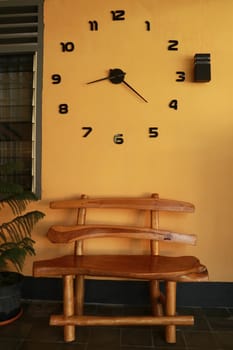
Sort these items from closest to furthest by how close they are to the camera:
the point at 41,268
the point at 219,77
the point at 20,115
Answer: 1. the point at 41,268
2. the point at 219,77
3. the point at 20,115

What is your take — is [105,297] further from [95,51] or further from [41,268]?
[95,51]

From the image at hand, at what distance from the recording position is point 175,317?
1.43 meters

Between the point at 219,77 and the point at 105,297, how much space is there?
1.71 meters

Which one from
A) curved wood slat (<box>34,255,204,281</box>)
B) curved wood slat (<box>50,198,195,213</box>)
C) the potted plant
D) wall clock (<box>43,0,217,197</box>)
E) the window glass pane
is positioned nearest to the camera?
curved wood slat (<box>34,255,204,281</box>)

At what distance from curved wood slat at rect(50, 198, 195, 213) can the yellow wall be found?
0.37ft

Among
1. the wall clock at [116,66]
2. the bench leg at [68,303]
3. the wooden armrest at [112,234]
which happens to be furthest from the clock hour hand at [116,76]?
the bench leg at [68,303]

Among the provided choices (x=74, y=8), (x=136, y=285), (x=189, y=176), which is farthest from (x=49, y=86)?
(x=136, y=285)

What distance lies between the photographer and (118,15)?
71.3 inches

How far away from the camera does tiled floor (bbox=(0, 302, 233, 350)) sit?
56.6 inches

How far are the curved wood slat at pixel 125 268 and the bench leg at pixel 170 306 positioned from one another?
9 cm

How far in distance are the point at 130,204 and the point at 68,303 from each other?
677 millimetres

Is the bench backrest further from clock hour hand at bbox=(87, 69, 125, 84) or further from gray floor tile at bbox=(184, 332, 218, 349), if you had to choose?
clock hour hand at bbox=(87, 69, 125, 84)

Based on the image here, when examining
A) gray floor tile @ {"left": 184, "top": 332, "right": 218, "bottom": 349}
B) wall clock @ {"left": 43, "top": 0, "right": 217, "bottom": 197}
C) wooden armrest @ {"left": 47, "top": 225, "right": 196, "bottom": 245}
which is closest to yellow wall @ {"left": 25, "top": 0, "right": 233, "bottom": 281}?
wall clock @ {"left": 43, "top": 0, "right": 217, "bottom": 197}

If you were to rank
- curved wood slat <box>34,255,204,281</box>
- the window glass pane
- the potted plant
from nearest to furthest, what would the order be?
curved wood slat <box>34,255,204,281</box>
the potted plant
the window glass pane
